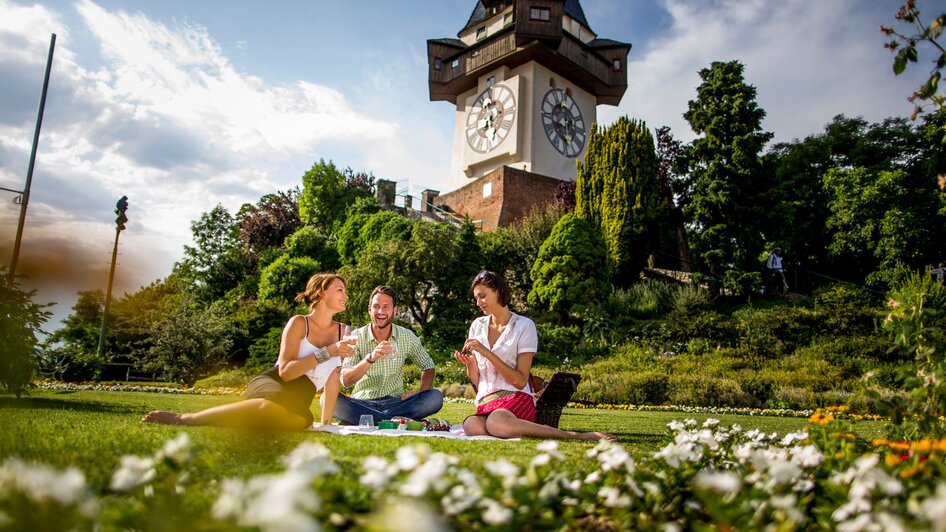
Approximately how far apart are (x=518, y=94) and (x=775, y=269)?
50.9 feet

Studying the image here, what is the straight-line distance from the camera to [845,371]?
13.5 meters

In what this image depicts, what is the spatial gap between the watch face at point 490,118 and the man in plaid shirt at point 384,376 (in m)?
27.1

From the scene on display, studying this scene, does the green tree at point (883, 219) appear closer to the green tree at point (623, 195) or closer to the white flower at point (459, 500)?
the green tree at point (623, 195)

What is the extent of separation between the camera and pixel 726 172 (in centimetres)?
2253

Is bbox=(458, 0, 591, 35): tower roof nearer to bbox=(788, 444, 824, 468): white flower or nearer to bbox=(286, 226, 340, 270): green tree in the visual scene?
bbox=(286, 226, 340, 270): green tree

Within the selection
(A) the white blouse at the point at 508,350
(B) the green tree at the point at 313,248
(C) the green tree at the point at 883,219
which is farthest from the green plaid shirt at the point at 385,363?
(B) the green tree at the point at 313,248

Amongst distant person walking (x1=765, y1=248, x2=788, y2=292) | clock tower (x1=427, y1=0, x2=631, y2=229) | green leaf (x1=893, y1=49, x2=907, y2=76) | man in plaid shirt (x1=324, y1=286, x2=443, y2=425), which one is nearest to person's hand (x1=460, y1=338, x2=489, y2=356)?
man in plaid shirt (x1=324, y1=286, x2=443, y2=425)

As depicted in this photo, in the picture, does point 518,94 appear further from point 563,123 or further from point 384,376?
point 384,376

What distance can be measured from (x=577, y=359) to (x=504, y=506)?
51.3 ft

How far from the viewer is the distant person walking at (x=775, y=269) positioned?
2189 cm

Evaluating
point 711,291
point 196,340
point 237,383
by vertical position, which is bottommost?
point 237,383

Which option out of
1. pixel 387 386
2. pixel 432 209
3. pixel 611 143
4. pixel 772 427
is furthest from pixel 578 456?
pixel 432 209

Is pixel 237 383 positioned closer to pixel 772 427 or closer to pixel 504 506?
pixel 772 427

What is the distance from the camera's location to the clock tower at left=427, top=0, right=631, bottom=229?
29.9 metres
